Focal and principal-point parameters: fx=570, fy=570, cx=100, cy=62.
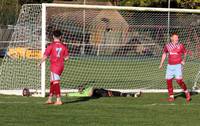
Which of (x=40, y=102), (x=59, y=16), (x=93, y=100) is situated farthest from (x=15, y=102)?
(x=59, y=16)

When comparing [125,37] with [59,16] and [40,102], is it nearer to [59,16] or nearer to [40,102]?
[59,16]

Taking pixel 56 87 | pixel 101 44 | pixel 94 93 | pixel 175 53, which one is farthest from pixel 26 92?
pixel 101 44

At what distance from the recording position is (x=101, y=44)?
80.0 ft

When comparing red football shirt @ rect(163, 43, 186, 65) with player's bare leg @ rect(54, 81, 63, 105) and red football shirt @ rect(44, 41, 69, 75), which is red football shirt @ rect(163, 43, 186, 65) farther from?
player's bare leg @ rect(54, 81, 63, 105)

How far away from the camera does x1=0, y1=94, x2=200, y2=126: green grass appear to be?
11312 millimetres

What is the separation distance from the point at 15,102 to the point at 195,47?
9.01 m

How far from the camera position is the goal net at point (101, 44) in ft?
55.9

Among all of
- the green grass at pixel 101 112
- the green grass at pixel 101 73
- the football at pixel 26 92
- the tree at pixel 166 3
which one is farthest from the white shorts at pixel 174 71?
the tree at pixel 166 3

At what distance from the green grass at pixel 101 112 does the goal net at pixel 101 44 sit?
2045 mm

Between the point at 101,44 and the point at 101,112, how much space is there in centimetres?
1180

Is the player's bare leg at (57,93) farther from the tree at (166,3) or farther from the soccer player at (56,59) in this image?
the tree at (166,3)

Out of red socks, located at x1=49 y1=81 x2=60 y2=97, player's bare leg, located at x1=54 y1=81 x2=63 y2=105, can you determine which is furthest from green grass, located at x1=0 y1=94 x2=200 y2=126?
red socks, located at x1=49 y1=81 x2=60 y2=97

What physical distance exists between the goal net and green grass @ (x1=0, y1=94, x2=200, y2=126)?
80.5 inches

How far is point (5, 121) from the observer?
11188 mm
